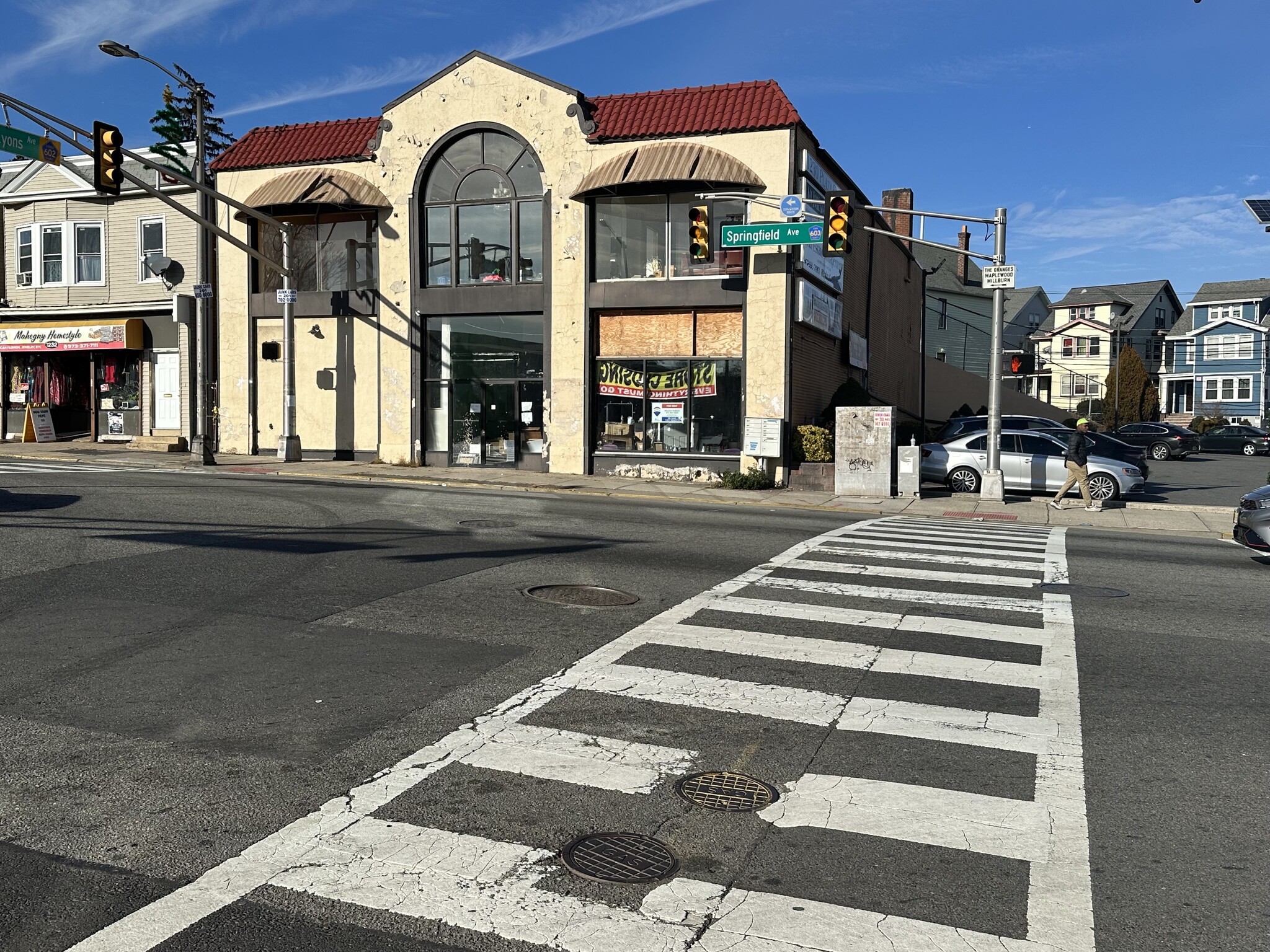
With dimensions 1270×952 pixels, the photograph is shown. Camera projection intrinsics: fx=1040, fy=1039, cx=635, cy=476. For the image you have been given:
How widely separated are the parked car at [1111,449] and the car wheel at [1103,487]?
1.68 meters

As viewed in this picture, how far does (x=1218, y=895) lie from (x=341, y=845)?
358cm

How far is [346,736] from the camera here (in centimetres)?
580

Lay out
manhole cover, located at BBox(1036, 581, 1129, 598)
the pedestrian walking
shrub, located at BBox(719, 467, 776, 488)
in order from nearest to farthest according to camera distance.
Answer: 1. manhole cover, located at BBox(1036, 581, 1129, 598)
2. the pedestrian walking
3. shrub, located at BBox(719, 467, 776, 488)

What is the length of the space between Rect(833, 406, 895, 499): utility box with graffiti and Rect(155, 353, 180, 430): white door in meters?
19.8

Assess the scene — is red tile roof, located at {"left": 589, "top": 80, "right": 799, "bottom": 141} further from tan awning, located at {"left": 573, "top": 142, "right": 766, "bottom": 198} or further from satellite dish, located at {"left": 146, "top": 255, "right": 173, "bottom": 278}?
satellite dish, located at {"left": 146, "top": 255, "right": 173, "bottom": 278}

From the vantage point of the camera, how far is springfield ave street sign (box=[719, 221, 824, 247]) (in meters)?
21.6

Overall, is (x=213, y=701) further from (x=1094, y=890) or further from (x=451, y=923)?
(x=1094, y=890)

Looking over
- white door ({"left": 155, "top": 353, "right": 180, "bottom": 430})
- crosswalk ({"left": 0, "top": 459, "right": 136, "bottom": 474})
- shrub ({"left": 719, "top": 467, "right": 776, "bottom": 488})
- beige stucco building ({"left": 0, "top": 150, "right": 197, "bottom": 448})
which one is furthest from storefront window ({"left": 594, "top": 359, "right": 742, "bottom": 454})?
white door ({"left": 155, "top": 353, "right": 180, "bottom": 430})

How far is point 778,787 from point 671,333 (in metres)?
20.5

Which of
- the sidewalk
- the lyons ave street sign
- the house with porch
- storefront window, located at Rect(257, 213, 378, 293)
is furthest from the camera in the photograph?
the house with porch

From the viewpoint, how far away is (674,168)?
23750mm

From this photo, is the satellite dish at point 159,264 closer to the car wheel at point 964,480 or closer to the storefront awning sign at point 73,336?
the storefront awning sign at point 73,336

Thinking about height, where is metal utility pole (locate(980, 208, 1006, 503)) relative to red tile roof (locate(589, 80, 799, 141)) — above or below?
below

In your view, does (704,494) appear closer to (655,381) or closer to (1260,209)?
(655,381)
